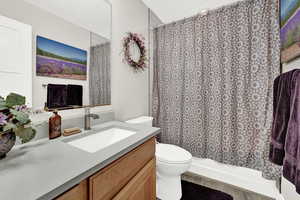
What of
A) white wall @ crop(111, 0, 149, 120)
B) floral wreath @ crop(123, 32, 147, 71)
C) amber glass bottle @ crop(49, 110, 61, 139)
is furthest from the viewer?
floral wreath @ crop(123, 32, 147, 71)

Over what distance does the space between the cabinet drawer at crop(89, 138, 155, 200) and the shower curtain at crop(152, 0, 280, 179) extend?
3.76 ft

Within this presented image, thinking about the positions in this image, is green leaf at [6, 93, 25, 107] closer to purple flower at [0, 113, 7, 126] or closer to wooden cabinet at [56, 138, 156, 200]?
purple flower at [0, 113, 7, 126]

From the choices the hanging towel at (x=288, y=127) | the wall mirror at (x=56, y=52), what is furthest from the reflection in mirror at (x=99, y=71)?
the hanging towel at (x=288, y=127)

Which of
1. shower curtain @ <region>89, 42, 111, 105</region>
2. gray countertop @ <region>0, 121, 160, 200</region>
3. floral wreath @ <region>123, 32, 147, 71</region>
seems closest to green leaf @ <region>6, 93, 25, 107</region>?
gray countertop @ <region>0, 121, 160, 200</region>

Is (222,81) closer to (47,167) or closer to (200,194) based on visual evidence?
(200,194)

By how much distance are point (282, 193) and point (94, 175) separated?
5.75ft

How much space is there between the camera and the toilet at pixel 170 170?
123 centimetres

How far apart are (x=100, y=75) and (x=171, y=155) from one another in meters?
1.06

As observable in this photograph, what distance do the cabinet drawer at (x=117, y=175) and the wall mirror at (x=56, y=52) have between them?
2.14ft

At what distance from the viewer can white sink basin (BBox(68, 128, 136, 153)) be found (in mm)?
905

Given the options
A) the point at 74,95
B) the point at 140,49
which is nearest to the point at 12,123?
the point at 74,95

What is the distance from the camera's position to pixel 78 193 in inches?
19.9

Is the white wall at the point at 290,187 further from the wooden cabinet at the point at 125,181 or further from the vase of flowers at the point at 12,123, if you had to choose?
the vase of flowers at the point at 12,123

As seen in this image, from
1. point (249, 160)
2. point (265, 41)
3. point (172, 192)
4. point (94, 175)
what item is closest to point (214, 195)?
point (172, 192)
